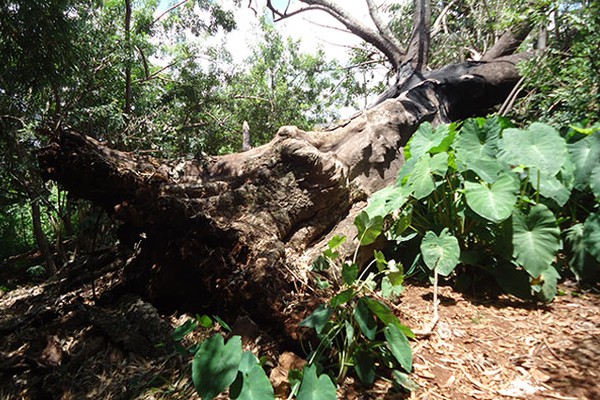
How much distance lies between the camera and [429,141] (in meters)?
2.33

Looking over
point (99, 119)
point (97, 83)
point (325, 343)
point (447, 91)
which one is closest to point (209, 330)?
point (325, 343)

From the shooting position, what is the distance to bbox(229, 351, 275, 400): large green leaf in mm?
950

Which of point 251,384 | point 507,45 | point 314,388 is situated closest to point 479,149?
point 314,388

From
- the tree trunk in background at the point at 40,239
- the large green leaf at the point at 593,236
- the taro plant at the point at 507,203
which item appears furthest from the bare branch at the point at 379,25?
the tree trunk in background at the point at 40,239

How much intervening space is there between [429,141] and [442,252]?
34.8 inches

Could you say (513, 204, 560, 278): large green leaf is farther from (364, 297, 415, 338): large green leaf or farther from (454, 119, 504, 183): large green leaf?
(364, 297, 415, 338): large green leaf

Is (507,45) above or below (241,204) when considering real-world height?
above

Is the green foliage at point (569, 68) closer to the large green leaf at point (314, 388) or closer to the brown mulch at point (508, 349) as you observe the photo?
the brown mulch at point (508, 349)

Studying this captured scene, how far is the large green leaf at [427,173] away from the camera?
6.33 feet

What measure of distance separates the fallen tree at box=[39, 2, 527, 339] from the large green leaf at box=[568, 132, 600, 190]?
1.36 m

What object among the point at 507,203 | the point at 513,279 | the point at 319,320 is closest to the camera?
the point at 319,320

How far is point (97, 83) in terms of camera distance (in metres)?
4.09

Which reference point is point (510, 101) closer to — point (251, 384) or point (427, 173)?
point (427, 173)

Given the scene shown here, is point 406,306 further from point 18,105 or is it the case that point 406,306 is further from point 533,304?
point 18,105
